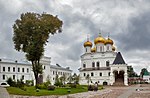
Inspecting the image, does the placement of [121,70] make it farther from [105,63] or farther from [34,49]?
[34,49]

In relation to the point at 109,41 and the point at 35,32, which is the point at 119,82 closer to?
the point at 109,41

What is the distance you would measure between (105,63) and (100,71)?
304cm

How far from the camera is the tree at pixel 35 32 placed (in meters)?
39.9

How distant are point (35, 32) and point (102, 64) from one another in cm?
4678

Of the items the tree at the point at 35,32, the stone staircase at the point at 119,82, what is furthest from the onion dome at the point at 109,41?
the tree at the point at 35,32

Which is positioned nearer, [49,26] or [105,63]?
[49,26]

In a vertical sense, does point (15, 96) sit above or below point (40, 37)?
below

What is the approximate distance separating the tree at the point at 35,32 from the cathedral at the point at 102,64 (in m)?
38.7

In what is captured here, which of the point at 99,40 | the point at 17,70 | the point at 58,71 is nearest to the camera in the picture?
the point at 17,70

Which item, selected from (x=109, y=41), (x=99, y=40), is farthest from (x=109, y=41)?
(x=99, y=40)

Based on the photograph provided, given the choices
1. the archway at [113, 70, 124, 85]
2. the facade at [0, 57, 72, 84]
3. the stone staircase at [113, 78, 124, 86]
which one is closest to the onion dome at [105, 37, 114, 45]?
the archway at [113, 70, 124, 85]

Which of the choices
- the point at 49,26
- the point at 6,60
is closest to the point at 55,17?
the point at 49,26

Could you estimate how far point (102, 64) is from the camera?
8438cm

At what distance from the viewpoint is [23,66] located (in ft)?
249
